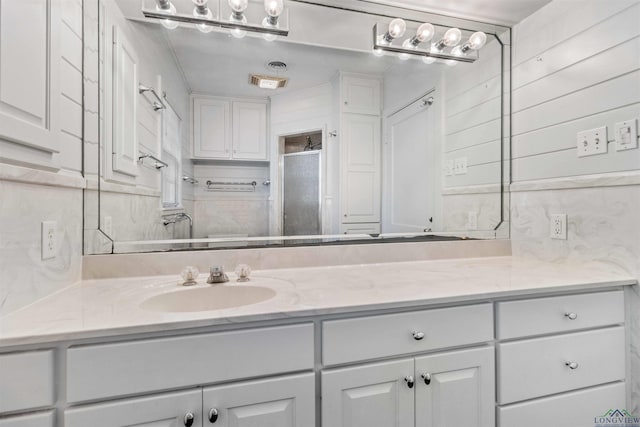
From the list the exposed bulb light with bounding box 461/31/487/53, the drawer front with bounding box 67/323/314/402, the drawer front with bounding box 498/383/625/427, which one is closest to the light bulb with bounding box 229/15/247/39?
the exposed bulb light with bounding box 461/31/487/53

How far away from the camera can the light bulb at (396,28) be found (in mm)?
1455

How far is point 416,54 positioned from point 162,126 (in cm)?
131

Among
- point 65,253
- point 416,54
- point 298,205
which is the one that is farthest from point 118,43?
point 416,54

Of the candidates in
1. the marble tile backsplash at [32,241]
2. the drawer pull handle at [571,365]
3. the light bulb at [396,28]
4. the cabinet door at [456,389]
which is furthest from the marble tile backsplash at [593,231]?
the marble tile backsplash at [32,241]

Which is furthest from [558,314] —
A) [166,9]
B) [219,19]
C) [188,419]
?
[166,9]

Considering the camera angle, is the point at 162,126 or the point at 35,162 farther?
the point at 162,126

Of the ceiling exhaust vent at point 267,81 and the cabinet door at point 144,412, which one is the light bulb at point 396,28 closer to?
the ceiling exhaust vent at point 267,81

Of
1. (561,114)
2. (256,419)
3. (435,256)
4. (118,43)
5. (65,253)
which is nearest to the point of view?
(256,419)

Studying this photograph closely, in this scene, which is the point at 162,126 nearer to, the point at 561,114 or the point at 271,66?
the point at 271,66

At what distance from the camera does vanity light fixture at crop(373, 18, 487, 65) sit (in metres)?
1.49

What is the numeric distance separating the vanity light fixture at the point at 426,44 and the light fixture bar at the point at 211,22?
497 mm

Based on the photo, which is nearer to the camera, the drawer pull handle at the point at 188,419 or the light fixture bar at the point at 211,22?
the drawer pull handle at the point at 188,419

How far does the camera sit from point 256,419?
0.77 m

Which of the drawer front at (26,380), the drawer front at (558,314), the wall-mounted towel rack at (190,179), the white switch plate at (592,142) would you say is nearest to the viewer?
the drawer front at (26,380)
